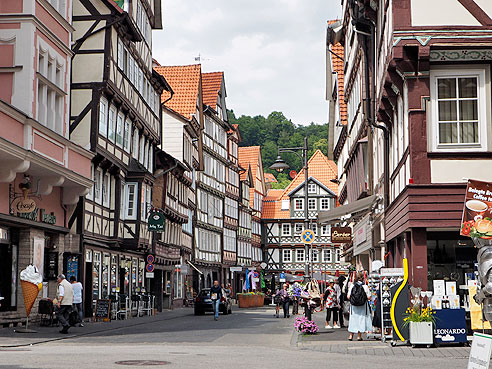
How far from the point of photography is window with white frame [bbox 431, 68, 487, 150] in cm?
1802

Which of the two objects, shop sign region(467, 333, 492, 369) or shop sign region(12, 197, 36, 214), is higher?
shop sign region(12, 197, 36, 214)

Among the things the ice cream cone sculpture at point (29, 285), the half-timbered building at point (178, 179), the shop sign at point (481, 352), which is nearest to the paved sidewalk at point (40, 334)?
the ice cream cone sculpture at point (29, 285)

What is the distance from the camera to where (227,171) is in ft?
249

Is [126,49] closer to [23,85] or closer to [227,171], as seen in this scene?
[23,85]

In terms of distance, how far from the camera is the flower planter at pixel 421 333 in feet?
55.2

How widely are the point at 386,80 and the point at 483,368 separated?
41.1ft

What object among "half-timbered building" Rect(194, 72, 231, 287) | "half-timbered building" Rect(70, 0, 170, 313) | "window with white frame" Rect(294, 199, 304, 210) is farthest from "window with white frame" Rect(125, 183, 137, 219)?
"window with white frame" Rect(294, 199, 304, 210)

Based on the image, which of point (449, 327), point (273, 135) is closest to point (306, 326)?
point (449, 327)

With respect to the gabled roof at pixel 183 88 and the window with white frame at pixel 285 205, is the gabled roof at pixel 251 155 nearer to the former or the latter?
the window with white frame at pixel 285 205

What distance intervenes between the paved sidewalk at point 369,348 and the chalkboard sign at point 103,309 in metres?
12.3

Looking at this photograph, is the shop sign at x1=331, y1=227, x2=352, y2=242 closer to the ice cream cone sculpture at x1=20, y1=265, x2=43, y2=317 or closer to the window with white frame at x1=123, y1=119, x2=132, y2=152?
the window with white frame at x1=123, y1=119, x2=132, y2=152

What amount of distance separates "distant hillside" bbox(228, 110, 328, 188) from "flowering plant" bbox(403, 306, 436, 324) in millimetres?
116762

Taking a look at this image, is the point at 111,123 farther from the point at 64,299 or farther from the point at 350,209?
the point at 350,209

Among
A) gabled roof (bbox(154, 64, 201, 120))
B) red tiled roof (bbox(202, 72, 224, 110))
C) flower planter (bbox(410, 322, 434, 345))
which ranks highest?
red tiled roof (bbox(202, 72, 224, 110))
